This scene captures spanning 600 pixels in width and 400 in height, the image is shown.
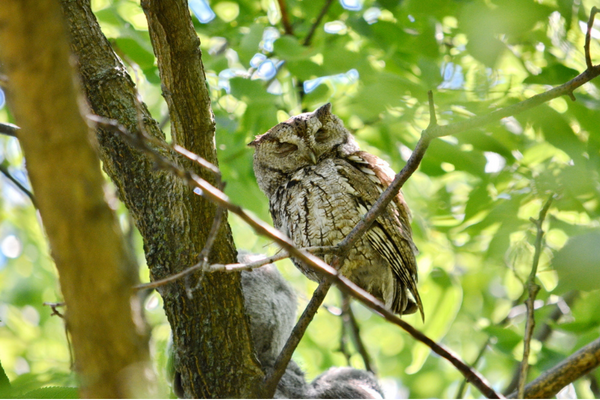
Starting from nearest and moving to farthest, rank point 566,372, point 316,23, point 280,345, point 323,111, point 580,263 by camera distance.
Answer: point 580,263 → point 566,372 → point 280,345 → point 323,111 → point 316,23

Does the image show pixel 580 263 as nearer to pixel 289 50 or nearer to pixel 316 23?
pixel 289 50

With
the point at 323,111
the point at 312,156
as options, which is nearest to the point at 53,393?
the point at 312,156

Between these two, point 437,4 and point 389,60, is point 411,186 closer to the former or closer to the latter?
point 389,60

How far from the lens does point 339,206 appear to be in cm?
244

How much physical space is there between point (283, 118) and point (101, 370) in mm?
2553

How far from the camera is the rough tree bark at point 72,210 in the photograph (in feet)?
2.60

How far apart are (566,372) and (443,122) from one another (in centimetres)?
98

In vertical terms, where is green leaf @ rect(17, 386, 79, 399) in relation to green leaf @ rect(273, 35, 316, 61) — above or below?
below

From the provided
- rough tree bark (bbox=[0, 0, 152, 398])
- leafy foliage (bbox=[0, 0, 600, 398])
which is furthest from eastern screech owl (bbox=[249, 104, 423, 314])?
rough tree bark (bbox=[0, 0, 152, 398])

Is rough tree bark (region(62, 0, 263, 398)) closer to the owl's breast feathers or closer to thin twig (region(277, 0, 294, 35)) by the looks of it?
the owl's breast feathers

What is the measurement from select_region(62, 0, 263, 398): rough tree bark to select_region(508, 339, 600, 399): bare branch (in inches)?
36.9

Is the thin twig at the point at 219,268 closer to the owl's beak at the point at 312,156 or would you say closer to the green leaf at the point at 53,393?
the green leaf at the point at 53,393

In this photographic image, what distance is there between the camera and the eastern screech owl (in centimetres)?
241

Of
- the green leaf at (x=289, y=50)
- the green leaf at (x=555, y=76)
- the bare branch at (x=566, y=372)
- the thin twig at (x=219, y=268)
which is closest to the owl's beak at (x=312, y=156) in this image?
the green leaf at (x=289, y=50)
